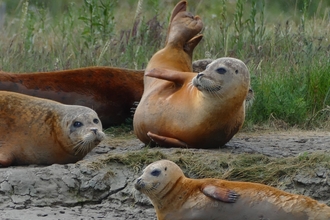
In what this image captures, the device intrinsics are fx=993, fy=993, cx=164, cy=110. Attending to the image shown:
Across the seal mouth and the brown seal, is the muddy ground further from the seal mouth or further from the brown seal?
the brown seal

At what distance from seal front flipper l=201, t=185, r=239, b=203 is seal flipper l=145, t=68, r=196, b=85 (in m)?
2.28

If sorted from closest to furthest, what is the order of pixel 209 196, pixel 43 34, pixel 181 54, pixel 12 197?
pixel 209 196 → pixel 12 197 → pixel 181 54 → pixel 43 34

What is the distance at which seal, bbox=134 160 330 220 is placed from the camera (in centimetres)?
634

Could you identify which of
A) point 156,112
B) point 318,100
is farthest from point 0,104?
point 318,100

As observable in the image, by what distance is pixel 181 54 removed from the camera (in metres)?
9.59

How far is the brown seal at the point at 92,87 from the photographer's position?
9547mm

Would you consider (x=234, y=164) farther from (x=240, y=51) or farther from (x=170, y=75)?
(x=240, y=51)

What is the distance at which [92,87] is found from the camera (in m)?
9.75

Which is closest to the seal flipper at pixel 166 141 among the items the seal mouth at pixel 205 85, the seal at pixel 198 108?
the seal at pixel 198 108

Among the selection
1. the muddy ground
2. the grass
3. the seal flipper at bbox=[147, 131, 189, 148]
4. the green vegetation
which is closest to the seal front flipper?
the muddy ground

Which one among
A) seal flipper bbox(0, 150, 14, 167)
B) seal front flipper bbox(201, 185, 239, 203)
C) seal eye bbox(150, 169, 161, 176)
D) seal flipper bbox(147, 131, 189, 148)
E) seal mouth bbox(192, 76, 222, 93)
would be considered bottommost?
seal flipper bbox(0, 150, 14, 167)

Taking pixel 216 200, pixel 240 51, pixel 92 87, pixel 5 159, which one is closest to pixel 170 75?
pixel 92 87

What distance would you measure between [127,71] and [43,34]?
3.69 m

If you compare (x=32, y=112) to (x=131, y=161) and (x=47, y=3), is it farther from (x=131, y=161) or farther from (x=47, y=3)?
(x=47, y=3)
